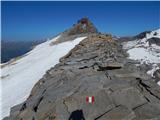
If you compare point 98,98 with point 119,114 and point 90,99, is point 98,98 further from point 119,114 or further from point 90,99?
point 119,114

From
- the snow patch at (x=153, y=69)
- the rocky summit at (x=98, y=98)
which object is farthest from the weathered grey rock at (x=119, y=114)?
the snow patch at (x=153, y=69)

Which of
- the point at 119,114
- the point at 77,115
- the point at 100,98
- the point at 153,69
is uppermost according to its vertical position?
the point at 100,98

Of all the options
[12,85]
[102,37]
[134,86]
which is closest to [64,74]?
[134,86]

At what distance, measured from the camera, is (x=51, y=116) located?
1368cm

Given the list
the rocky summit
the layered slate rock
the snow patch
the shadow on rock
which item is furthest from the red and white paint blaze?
the snow patch

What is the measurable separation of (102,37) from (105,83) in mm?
23414

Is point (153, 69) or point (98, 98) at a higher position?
point (98, 98)

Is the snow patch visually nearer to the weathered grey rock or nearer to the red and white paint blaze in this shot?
the red and white paint blaze

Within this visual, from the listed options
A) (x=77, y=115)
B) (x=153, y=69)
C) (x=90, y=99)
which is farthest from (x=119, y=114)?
(x=153, y=69)

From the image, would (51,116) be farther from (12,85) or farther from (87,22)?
(87,22)

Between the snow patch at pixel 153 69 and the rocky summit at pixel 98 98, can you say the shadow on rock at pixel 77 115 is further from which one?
the snow patch at pixel 153 69

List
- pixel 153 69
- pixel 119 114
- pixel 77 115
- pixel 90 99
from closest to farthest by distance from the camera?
pixel 119 114 → pixel 77 115 → pixel 90 99 → pixel 153 69

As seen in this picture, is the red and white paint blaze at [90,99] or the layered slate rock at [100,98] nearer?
the layered slate rock at [100,98]

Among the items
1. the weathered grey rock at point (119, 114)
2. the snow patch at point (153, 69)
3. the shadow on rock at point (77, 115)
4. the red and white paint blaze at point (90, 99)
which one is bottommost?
the snow patch at point (153, 69)
